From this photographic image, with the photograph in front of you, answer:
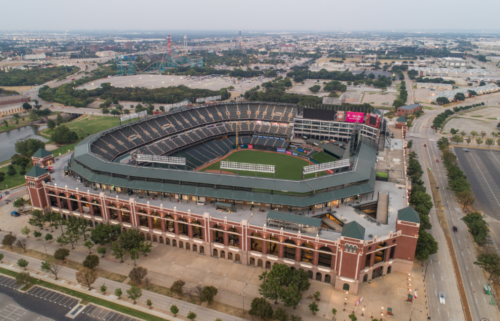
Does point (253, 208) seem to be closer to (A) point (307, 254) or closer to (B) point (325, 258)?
(A) point (307, 254)

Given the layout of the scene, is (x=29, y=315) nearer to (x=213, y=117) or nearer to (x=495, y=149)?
(x=213, y=117)

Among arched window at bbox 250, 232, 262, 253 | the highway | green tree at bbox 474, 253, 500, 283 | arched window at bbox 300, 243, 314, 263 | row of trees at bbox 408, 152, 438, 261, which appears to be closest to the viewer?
the highway

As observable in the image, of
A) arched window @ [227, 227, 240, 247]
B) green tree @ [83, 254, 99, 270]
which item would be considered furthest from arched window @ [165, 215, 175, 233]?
green tree @ [83, 254, 99, 270]

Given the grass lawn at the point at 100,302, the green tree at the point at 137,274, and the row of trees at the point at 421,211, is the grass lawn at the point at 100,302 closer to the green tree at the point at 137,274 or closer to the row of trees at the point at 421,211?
the green tree at the point at 137,274

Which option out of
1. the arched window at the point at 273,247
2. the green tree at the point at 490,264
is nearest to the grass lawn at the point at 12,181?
the arched window at the point at 273,247

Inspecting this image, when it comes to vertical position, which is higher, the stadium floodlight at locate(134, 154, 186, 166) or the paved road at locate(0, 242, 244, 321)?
the stadium floodlight at locate(134, 154, 186, 166)

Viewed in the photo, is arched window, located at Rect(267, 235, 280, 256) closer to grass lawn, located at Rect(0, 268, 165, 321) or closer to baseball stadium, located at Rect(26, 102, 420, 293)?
baseball stadium, located at Rect(26, 102, 420, 293)
